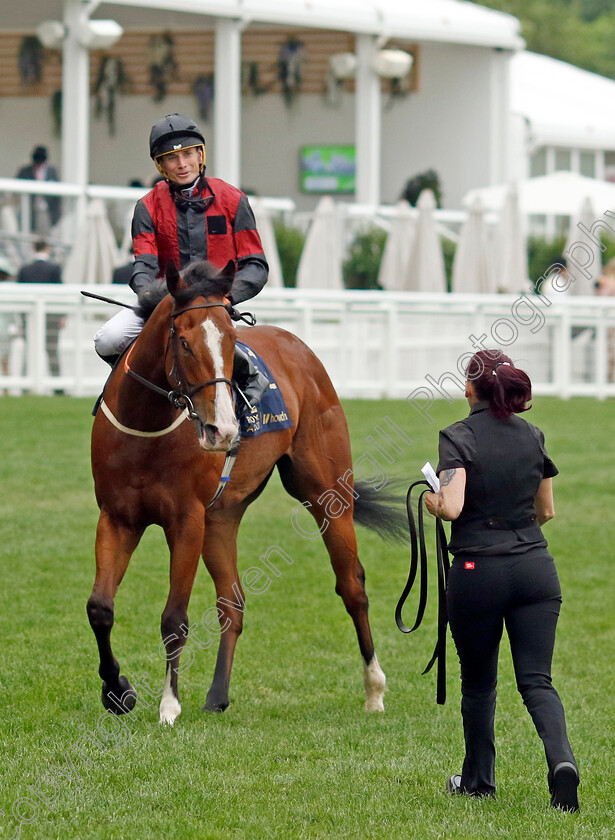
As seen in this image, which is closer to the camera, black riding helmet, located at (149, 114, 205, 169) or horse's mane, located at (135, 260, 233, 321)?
horse's mane, located at (135, 260, 233, 321)

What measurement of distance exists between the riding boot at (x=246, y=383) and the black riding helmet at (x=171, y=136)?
34.1 inches

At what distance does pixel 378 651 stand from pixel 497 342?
928 cm

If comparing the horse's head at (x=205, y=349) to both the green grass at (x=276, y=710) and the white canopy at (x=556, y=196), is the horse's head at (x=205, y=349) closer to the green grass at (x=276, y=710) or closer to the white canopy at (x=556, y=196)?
the green grass at (x=276, y=710)

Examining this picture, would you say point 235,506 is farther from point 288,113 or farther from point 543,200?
point 288,113

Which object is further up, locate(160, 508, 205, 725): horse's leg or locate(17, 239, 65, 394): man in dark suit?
locate(17, 239, 65, 394): man in dark suit

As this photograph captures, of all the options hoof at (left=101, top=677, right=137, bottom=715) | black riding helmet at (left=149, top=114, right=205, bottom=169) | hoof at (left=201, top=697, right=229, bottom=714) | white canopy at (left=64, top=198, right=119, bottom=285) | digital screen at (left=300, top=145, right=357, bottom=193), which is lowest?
hoof at (left=201, top=697, right=229, bottom=714)

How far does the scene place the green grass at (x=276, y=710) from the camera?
4117 mm

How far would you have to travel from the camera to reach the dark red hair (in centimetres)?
419

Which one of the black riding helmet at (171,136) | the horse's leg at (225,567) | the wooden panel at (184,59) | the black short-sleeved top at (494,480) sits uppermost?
the wooden panel at (184,59)

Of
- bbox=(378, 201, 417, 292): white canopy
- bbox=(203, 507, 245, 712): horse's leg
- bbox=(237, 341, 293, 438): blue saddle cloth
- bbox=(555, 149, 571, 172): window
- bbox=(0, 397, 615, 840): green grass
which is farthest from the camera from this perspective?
bbox=(555, 149, 571, 172): window

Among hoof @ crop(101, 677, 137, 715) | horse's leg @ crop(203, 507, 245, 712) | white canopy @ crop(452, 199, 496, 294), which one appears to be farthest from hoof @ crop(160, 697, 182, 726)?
white canopy @ crop(452, 199, 496, 294)

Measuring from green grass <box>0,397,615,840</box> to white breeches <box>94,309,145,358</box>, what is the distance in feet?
5.02

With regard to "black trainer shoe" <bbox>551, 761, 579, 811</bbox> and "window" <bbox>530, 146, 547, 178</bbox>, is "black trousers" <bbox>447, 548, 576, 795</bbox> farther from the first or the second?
"window" <bbox>530, 146, 547, 178</bbox>

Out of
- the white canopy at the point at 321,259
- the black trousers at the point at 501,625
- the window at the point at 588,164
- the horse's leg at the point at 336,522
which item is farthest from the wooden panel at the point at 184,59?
the black trousers at the point at 501,625
